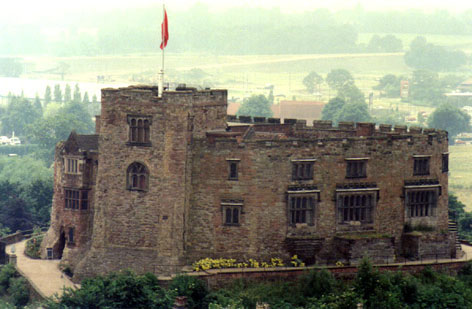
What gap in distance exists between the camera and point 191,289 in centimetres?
7206

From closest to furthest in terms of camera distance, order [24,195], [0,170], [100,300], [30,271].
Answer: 1. [100,300]
2. [30,271]
3. [24,195]
4. [0,170]

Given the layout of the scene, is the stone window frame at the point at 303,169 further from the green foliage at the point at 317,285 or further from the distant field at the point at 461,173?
the distant field at the point at 461,173

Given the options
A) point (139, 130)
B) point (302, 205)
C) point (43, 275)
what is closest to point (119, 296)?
point (139, 130)

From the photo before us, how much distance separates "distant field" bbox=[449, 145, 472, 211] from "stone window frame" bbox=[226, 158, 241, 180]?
86.1 m

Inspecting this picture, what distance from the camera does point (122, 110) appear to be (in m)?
76.3

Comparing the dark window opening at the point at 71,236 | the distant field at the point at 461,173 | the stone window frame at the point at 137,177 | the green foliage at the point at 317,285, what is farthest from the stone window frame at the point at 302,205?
the distant field at the point at 461,173

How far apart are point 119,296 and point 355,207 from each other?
17.4m

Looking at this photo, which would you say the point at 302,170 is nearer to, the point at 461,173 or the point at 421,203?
the point at 421,203

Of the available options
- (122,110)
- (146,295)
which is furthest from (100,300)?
(122,110)

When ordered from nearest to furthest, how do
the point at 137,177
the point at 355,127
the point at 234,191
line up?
the point at 234,191 < the point at 137,177 < the point at 355,127

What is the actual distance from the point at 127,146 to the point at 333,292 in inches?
662

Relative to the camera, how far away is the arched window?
75.9 meters

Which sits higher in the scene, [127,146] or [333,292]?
[127,146]

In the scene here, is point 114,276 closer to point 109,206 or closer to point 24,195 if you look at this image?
point 109,206
